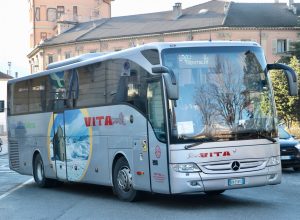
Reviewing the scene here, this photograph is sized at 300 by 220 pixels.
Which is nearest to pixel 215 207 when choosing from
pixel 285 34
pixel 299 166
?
pixel 299 166

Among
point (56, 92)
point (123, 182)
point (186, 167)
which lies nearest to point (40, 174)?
point (56, 92)

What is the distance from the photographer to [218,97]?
13.4 metres

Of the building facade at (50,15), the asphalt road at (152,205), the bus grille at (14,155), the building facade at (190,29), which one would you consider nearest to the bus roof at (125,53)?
the bus grille at (14,155)

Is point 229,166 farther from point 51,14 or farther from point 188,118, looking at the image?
point 51,14

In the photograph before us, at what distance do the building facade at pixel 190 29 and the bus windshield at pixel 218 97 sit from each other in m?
69.2

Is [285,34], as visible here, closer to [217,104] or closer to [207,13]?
[207,13]

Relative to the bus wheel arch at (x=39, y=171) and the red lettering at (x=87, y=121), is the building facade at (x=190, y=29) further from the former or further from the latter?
the red lettering at (x=87, y=121)

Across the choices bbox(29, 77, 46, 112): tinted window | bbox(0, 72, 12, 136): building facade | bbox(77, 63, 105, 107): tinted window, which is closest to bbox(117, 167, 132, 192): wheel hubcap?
bbox(77, 63, 105, 107): tinted window

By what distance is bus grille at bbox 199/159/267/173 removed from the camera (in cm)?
1314

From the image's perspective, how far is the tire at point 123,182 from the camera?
582 inches

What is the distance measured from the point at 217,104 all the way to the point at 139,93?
1737 millimetres

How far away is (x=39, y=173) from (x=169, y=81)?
29.2 feet

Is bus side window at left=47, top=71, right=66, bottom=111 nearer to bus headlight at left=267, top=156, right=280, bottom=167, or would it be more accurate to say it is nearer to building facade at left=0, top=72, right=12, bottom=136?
bus headlight at left=267, top=156, right=280, bottom=167

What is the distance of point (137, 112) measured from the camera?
14.4m
